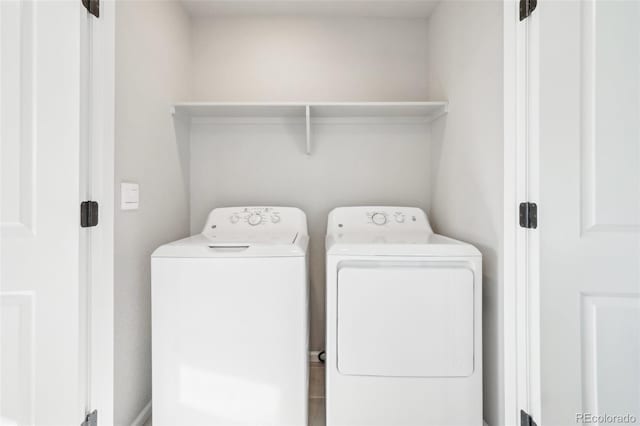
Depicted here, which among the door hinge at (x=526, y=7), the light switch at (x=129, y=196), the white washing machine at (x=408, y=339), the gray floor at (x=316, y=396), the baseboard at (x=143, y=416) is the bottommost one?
the gray floor at (x=316, y=396)

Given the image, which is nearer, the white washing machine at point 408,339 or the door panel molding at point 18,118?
the door panel molding at point 18,118

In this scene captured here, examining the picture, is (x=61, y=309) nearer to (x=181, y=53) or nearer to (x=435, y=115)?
(x=181, y=53)

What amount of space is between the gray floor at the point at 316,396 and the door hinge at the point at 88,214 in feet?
3.53

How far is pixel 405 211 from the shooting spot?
2.08m

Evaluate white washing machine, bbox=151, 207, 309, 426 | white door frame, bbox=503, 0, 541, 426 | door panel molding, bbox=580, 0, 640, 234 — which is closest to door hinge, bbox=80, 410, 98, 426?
white washing machine, bbox=151, 207, 309, 426

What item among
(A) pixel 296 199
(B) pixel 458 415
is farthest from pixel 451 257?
(A) pixel 296 199

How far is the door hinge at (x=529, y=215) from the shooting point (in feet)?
3.94

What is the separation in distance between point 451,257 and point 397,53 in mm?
1597

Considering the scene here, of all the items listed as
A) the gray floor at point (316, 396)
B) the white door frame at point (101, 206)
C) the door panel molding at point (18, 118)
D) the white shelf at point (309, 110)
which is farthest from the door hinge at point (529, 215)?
the door panel molding at point (18, 118)

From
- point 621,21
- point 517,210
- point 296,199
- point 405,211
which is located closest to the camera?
point 621,21

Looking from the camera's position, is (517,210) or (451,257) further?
(451,257)

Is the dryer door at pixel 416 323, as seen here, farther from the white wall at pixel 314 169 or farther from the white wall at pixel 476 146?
the white wall at pixel 314 169

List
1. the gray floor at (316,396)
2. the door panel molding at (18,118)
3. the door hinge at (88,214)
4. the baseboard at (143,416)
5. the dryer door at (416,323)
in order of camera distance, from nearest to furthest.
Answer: the door panel molding at (18,118)
the door hinge at (88,214)
the dryer door at (416,323)
the baseboard at (143,416)
the gray floor at (316,396)

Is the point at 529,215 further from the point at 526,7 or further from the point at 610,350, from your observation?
the point at 526,7
